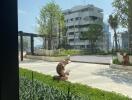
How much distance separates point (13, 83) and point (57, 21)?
30.2 m

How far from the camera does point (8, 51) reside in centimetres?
135

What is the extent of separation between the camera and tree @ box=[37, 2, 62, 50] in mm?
29625

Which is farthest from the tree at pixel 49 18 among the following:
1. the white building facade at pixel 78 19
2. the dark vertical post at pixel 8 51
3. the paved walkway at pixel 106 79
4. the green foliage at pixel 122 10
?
the white building facade at pixel 78 19

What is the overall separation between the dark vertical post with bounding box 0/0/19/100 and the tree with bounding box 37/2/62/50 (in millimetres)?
27245

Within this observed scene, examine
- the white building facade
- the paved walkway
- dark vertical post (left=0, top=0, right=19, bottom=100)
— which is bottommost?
the paved walkway

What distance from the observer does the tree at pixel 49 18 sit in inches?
1166

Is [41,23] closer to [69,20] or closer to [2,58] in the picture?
[2,58]

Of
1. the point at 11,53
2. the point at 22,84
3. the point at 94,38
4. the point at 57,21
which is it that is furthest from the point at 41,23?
the point at 11,53

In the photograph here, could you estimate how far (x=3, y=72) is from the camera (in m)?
1.34

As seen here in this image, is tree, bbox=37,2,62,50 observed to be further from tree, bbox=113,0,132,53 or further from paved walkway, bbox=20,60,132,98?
paved walkway, bbox=20,60,132,98

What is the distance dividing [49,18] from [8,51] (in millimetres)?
29059

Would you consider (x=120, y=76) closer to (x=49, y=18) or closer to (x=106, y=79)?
(x=106, y=79)

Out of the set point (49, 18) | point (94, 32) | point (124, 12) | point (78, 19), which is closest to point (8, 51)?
point (124, 12)

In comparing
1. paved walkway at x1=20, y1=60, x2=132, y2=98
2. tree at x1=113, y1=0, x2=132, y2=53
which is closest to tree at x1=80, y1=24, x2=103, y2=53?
tree at x1=113, y1=0, x2=132, y2=53
